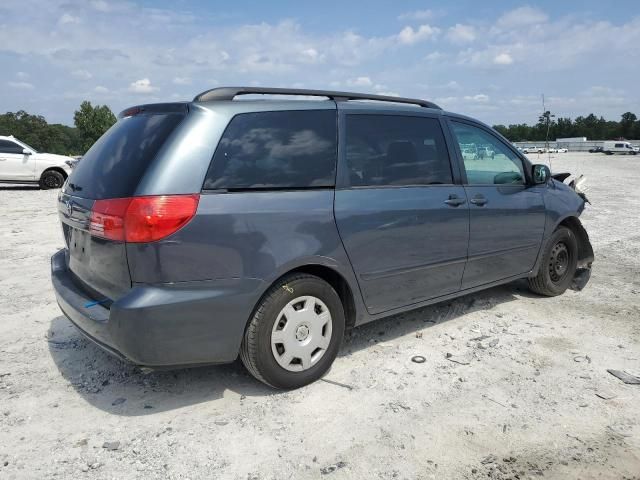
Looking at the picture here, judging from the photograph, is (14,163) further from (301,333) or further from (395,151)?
(301,333)

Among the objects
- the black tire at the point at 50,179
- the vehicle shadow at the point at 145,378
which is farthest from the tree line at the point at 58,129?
the vehicle shadow at the point at 145,378

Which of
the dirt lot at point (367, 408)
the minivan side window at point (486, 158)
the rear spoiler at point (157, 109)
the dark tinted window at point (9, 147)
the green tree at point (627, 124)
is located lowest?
the dirt lot at point (367, 408)

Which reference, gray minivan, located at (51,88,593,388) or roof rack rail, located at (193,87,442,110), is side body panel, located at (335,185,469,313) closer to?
gray minivan, located at (51,88,593,388)

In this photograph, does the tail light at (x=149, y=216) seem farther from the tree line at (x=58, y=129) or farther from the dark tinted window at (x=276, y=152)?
the tree line at (x=58, y=129)

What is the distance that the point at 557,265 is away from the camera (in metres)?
5.38

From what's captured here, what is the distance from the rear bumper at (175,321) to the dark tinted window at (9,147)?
15.3 metres

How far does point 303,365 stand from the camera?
3348 millimetres

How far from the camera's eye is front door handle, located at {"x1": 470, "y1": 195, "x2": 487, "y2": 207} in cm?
429

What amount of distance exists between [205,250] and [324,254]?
79 cm

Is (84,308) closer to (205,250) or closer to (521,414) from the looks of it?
(205,250)

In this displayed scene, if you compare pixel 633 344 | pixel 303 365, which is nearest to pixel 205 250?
pixel 303 365

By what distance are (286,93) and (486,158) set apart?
206cm

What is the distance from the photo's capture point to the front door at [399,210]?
351cm

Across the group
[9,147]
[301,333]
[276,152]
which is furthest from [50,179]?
[301,333]
